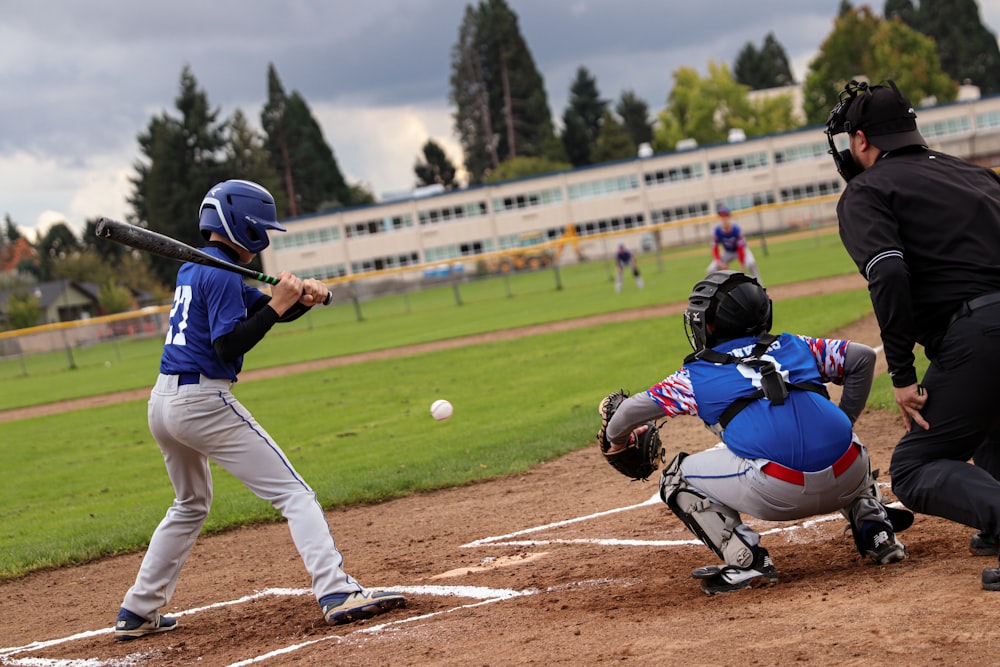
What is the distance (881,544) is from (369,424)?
10.4 m

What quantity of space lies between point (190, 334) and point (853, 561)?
12.4 feet

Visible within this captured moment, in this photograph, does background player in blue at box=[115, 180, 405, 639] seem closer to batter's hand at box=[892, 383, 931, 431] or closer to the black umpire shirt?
batter's hand at box=[892, 383, 931, 431]

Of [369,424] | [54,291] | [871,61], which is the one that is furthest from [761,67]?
[369,424]

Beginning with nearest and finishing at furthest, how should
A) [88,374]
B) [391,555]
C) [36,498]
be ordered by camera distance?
[391,555] < [36,498] < [88,374]

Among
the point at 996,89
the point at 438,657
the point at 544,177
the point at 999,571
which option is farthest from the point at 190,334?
the point at 996,89

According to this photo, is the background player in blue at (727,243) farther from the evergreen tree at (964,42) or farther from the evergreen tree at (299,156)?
the evergreen tree at (964,42)

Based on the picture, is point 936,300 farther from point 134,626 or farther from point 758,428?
point 134,626

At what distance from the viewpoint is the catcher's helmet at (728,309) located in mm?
4789

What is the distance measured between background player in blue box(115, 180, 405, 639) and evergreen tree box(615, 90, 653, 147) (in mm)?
115087

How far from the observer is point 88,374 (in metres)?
33.2

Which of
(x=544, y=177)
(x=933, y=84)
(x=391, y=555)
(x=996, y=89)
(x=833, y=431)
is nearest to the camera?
(x=833, y=431)

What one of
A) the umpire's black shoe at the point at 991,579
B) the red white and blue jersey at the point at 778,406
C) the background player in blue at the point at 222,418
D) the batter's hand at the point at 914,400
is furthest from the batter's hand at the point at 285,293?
the umpire's black shoe at the point at 991,579

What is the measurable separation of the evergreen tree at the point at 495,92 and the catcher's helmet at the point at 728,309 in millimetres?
99583

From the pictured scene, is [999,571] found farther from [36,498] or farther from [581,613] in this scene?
[36,498]
